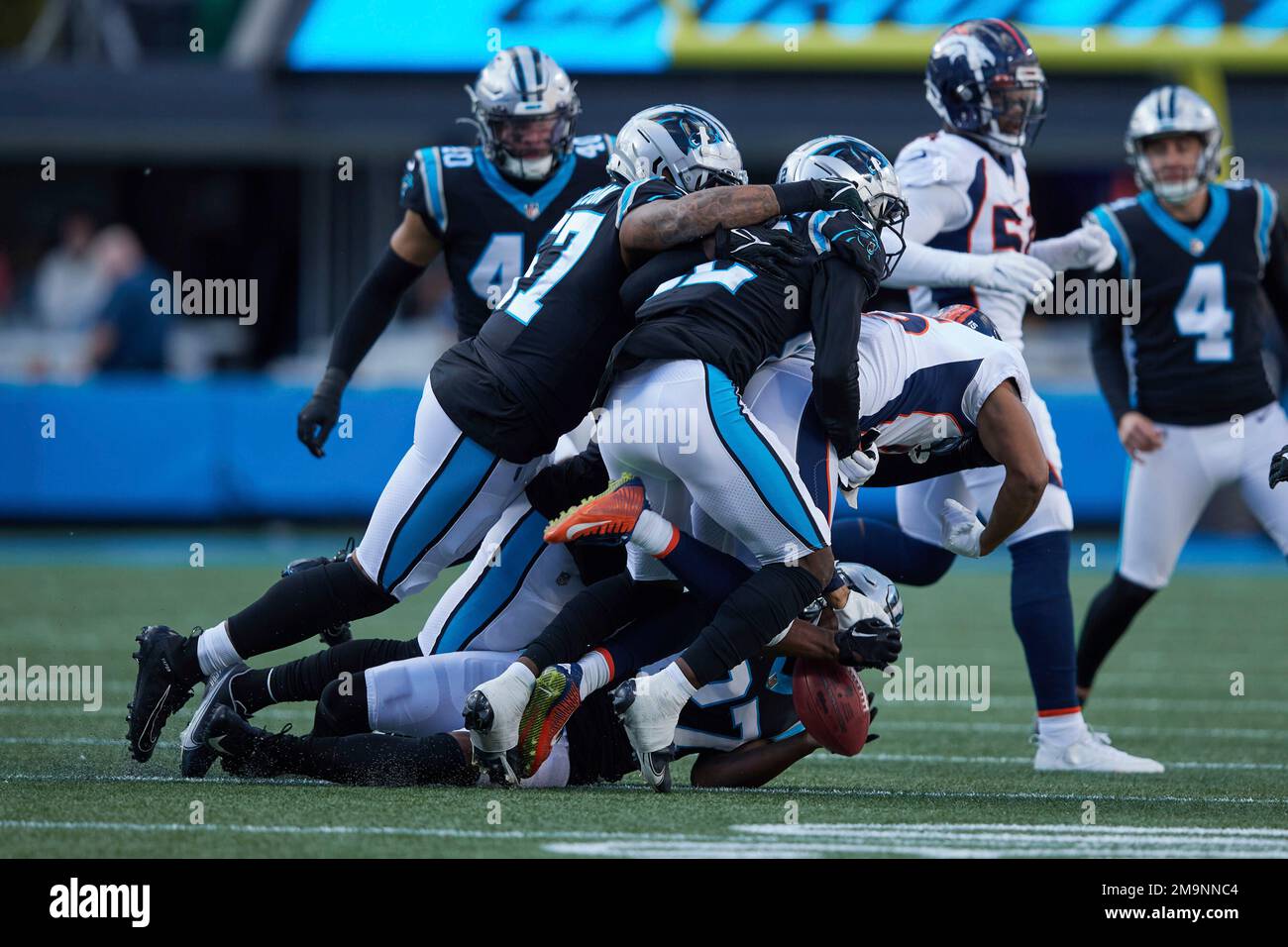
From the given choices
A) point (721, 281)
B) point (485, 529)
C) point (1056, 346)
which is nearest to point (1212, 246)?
point (721, 281)

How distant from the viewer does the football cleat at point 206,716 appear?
454cm

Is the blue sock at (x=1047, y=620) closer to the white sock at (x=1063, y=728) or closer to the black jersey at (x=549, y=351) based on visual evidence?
the white sock at (x=1063, y=728)

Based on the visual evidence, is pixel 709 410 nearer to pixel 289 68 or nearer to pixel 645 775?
pixel 645 775

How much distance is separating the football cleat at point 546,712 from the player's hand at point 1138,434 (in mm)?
2583

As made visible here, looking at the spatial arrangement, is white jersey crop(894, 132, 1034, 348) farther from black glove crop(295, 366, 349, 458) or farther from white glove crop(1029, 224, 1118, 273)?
black glove crop(295, 366, 349, 458)

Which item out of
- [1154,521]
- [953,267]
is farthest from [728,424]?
[1154,521]

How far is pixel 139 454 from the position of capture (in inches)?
487

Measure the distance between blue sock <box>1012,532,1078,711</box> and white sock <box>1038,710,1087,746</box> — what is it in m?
0.03

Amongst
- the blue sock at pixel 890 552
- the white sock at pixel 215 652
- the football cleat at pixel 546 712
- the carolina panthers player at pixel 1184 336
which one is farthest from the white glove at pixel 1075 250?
the white sock at pixel 215 652

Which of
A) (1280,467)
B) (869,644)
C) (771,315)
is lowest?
(869,644)

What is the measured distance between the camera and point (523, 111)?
5453 millimetres

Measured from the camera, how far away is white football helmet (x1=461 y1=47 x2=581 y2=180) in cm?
543

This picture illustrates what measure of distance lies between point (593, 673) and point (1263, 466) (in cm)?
269

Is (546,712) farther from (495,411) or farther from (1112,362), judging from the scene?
(1112,362)
